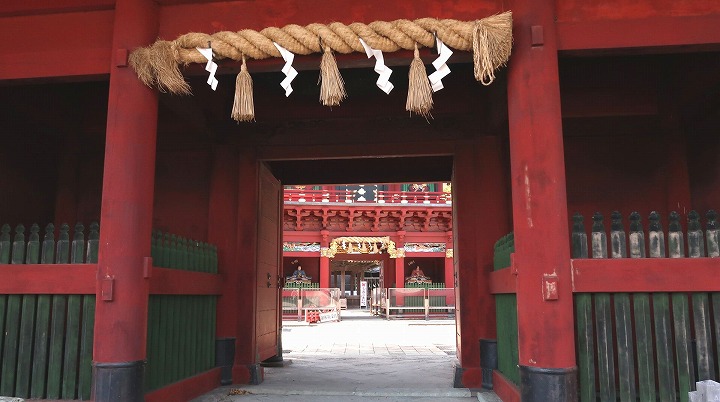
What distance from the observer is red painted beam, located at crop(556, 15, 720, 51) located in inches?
143

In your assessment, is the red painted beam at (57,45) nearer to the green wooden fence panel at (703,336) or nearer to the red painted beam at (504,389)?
the red painted beam at (504,389)

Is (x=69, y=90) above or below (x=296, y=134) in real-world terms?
above

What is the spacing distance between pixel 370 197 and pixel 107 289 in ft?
61.6

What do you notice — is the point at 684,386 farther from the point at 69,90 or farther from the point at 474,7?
the point at 69,90

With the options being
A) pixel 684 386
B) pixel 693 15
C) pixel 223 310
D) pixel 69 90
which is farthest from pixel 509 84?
pixel 69 90

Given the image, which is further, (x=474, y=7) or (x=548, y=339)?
(x=474, y=7)

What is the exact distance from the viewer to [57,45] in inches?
165

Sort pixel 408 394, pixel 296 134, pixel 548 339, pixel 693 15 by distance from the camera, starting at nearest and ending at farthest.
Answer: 1. pixel 548 339
2. pixel 693 15
3. pixel 408 394
4. pixel 296 134

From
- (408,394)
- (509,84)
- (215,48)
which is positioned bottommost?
(408,394)

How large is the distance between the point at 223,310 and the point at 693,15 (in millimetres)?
4866

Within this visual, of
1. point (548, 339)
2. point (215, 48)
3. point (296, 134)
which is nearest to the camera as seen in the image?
point (548, 339)

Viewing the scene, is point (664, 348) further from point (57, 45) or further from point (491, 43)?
point (57, 45)

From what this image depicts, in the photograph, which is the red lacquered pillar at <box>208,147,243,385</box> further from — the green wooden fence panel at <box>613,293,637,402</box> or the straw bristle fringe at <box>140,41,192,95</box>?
the green wooden fence panel at <box>613,293,637,402</box>

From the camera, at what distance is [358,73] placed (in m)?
5.46
